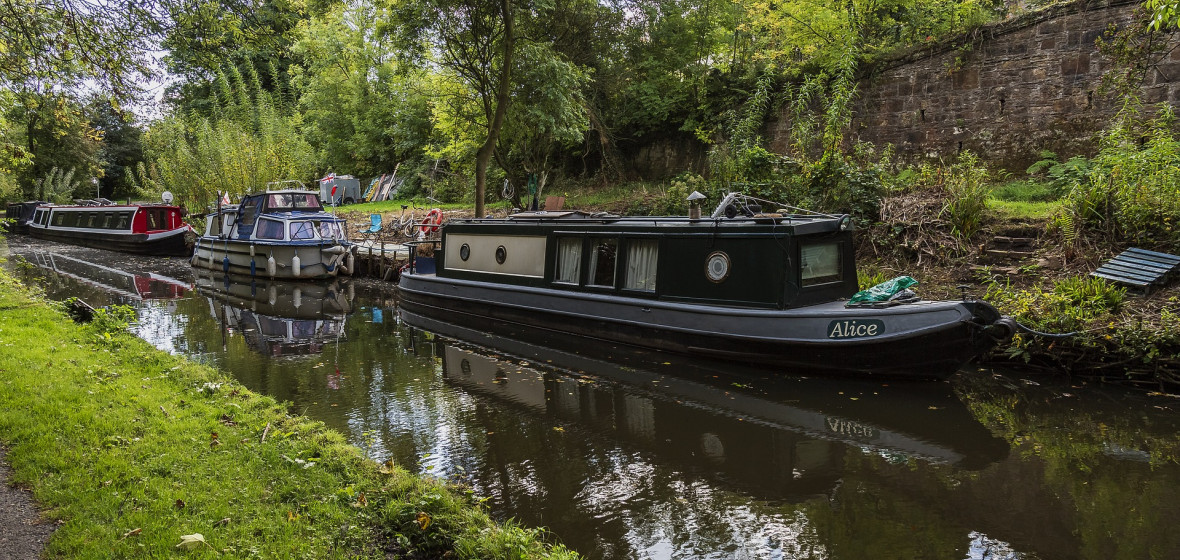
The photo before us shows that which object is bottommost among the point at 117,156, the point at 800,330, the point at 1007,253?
the point at 800,330

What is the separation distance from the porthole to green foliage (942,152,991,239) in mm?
4237

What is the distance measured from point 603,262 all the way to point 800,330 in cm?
331

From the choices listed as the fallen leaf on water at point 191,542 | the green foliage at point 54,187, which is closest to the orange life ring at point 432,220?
the fallen leaf on water at point 191,542

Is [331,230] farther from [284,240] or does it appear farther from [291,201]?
[291,201]

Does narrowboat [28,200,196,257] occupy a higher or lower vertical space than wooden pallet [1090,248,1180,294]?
lower

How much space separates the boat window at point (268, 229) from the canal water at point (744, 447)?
25.4ft

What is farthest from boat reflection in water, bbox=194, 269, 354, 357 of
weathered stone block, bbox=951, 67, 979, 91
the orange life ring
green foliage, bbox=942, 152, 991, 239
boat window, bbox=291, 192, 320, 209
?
weathered stone block, bbox=951, 67, 979, 91

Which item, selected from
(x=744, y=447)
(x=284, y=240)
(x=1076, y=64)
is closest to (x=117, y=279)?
(x=284, y=240)

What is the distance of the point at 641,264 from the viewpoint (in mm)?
9859

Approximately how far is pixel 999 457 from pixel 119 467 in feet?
21.7

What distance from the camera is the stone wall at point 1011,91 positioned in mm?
11734

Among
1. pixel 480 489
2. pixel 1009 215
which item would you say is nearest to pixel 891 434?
pixel 480 489

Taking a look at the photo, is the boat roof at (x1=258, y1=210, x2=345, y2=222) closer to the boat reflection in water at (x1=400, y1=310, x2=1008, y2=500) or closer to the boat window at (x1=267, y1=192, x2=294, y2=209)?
the boat window at (x1=267, y1=192, x2=294, y2=209)

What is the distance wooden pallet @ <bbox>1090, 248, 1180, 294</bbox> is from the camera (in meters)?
8.10
